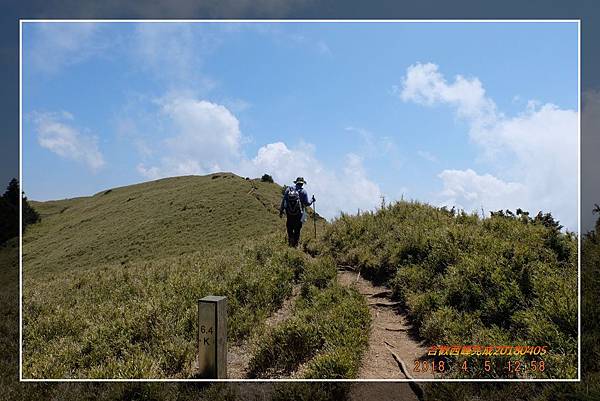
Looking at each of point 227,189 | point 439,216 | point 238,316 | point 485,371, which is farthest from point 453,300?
point 227,189

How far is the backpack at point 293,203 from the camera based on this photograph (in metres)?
13.0

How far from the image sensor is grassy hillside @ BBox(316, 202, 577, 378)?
6320 mm

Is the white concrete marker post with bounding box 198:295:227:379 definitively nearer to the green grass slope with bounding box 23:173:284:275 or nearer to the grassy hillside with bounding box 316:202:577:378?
the grassy hillside with bounding box 316:202:577:378

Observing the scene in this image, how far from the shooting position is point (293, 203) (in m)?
13.2

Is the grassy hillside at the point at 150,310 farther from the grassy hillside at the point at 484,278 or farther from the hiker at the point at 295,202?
the grassy hillside at the point at 484,278

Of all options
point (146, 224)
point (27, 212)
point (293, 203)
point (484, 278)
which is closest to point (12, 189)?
point (27, 212)

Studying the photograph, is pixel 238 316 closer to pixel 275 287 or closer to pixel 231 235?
pixel 275 287

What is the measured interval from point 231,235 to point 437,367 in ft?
70.0

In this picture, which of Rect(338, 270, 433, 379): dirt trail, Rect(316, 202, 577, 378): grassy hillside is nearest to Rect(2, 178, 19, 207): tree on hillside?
Rect(338, 270, 433, 379): dirt trail

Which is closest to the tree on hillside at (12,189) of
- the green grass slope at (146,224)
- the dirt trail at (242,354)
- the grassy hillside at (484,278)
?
the dirt trail at (242,354)

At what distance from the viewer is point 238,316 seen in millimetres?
8656

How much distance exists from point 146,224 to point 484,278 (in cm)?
3315

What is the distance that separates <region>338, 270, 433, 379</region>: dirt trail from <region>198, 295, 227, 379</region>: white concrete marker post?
222cm

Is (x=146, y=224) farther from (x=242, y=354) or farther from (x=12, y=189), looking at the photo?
(x=242, y=354)
